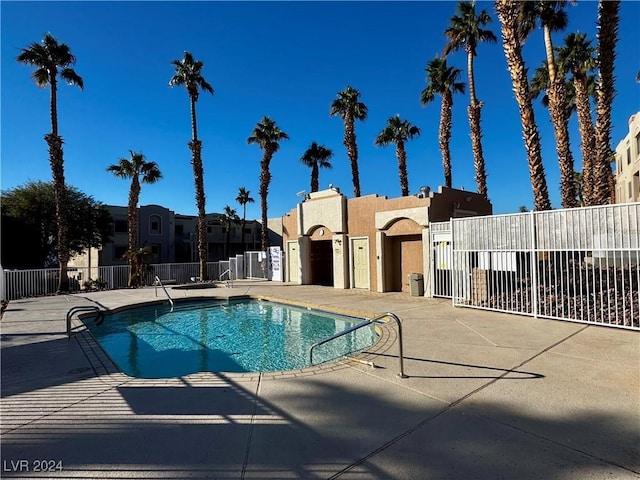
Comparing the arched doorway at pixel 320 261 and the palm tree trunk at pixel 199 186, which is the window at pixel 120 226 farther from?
the arched doorway at pixel 320 261

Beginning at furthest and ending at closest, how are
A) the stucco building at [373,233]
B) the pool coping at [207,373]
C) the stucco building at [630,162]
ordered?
the stucco building at [630,162] → the stucco building at [373,233] → the pool coping at [207,373]

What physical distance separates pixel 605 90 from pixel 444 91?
33.9ft

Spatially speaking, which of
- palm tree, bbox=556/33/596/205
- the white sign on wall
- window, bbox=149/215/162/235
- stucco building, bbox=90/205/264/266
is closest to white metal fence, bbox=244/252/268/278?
the white sign on wall

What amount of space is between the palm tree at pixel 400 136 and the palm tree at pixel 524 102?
44.4 feet

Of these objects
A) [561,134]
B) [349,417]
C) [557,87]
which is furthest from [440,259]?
[349,417]

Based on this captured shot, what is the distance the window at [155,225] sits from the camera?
34.6 meters

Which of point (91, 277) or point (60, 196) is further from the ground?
point (60, 196)

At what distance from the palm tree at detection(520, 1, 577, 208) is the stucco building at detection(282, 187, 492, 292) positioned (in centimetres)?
347

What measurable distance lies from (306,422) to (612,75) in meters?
14.9

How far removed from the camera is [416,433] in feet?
10.2

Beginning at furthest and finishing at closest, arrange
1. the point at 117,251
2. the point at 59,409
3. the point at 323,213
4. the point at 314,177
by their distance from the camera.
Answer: the point at 117,251 → the point at 314,177 → the point at 323,213 → the point at 59,409

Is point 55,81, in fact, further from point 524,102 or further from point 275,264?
point 524,102

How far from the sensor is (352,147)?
2470 cm

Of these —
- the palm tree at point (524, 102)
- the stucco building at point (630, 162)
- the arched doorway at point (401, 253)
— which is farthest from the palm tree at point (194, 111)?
the stucco building at point (630, 162)
